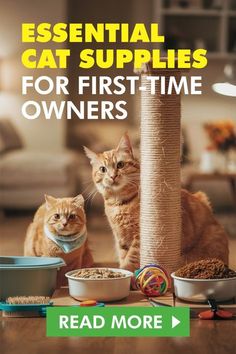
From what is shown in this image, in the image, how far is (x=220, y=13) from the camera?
6.02 meters

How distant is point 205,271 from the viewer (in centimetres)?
231

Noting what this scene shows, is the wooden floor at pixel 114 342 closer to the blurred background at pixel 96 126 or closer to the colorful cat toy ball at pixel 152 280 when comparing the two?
the colorful cat toy ball at pixel 152 280

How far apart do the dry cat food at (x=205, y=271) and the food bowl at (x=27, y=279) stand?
380 millimetres

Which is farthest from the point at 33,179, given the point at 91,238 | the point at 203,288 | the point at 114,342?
the point at 114,342

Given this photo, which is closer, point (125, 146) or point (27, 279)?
point (27, 279)

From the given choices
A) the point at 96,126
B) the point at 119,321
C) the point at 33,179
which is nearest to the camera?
the point at 119,321

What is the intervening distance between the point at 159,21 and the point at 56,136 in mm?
1199

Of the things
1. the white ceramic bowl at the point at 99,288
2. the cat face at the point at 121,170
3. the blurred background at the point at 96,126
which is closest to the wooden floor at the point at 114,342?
the white ceramic bowl at the point at 99,288

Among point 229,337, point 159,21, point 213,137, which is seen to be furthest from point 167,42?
point 229,337

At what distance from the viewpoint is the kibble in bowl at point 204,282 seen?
2.29 metres

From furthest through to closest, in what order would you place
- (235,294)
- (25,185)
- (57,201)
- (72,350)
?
(25,185) < (57,201) < (235,294) < (72,350)

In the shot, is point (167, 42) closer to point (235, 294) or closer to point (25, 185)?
point (25, 185)

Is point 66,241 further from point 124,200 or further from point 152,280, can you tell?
point 152,280

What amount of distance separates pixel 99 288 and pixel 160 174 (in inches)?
16.1
